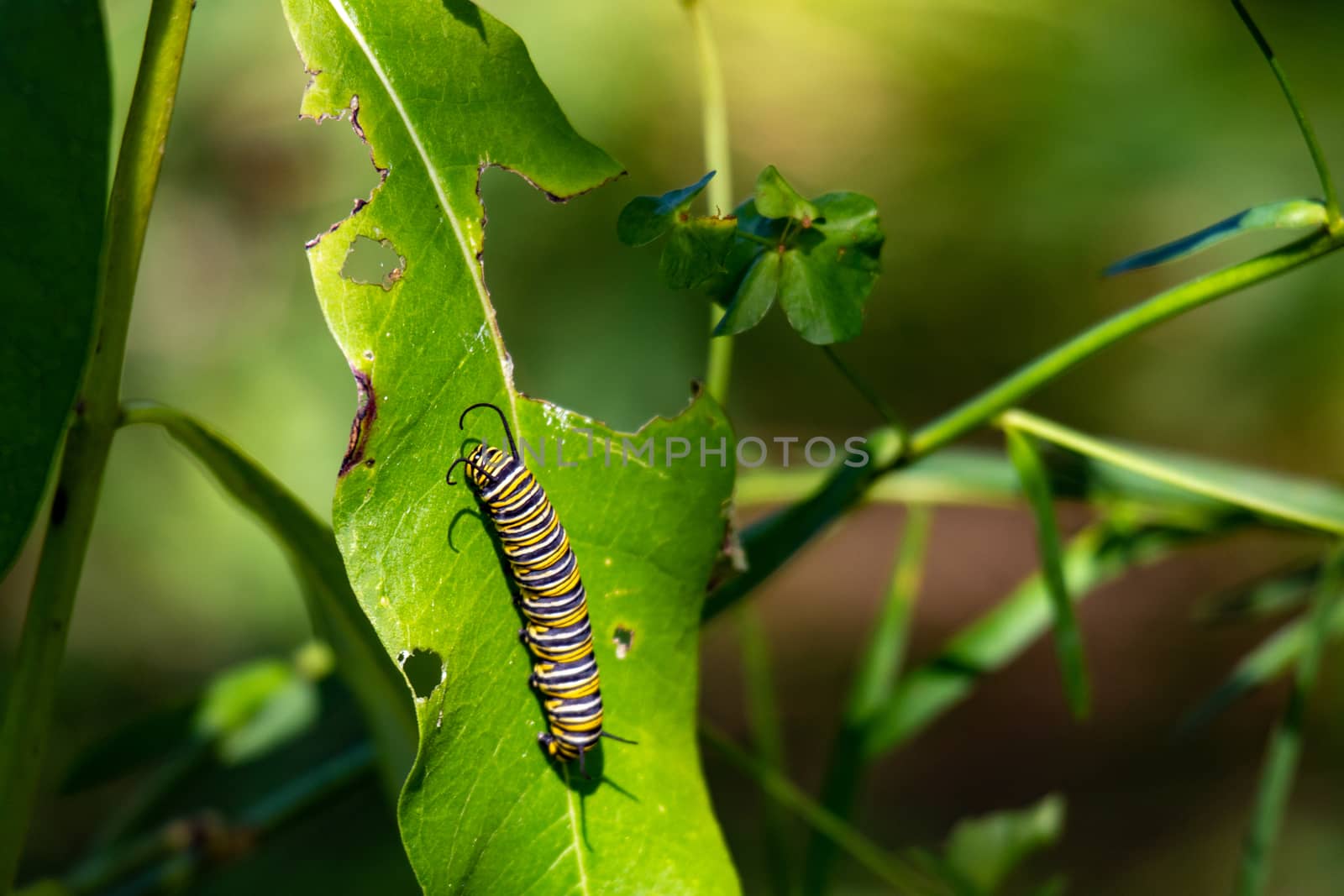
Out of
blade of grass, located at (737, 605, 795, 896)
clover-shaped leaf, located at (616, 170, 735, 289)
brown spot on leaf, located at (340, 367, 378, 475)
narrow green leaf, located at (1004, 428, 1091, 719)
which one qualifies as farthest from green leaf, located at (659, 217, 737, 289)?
blade of grass, located at (737, 605, 795, 896)

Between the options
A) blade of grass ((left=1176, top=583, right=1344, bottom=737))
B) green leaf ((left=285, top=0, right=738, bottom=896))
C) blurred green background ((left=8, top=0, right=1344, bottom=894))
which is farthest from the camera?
blurred green background ((left=8, top=0, right=1344, bottom=894))

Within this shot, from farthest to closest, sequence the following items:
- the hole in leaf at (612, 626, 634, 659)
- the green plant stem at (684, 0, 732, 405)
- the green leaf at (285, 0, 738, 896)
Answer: the green plant stem at (684, 0, 732, 405)
the hole in leaf at (612, 626, 634, 659)
the green leaf at (285, 0, 738, 896)

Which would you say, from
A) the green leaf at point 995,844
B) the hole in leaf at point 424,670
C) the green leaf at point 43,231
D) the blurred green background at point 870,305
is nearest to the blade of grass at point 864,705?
the green leaf at point 995,844

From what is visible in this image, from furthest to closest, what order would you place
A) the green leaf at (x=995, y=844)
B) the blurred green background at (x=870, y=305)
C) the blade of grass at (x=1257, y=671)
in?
the blurred green background at (x=870, y=305) < the blade of grass at (x=1257, y=671) < the green leaf at (x=995, y=844)

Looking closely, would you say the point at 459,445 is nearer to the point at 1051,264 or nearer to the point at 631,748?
the point at 631,748

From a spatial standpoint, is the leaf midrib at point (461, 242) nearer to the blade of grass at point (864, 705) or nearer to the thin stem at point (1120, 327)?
the thin stem at point (1120, 327)

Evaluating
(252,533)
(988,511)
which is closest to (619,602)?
(252,533)

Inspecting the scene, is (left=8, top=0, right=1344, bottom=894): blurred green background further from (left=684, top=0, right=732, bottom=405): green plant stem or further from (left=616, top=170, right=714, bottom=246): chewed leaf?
(left=616, top=170, right=714, bottom=246): chewed leaf

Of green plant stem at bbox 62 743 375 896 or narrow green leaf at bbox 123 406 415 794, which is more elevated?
narrow green leaf at bbox 123 406 415 794
